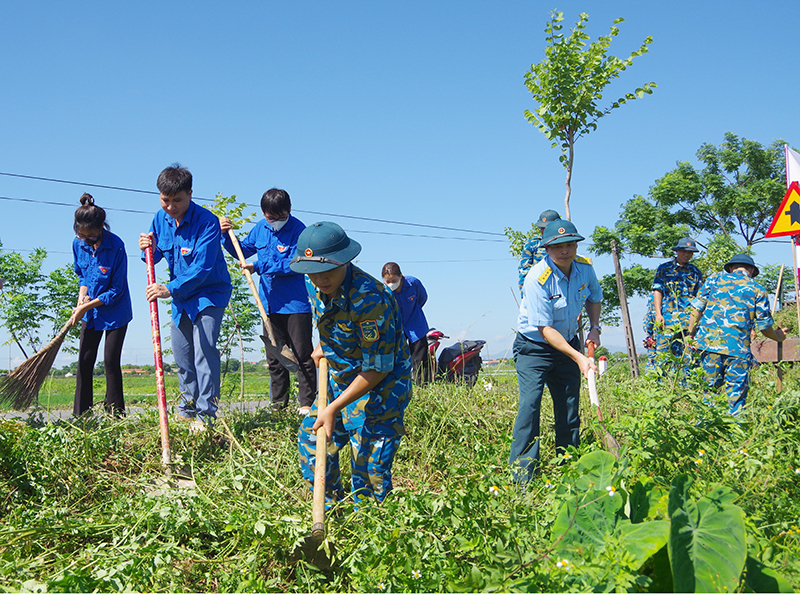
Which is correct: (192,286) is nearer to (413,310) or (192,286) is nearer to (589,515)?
(413,310)

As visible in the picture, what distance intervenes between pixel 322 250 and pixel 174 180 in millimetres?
2135

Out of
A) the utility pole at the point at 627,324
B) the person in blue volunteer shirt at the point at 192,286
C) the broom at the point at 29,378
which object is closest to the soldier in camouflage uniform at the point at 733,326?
the utility pole at the point at 627,324

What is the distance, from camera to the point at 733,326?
16.7 ft

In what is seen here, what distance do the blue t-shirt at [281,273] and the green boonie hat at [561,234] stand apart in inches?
86.1

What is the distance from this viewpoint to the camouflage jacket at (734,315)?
505 centimetres

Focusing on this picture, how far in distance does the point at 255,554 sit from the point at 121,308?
3.26m

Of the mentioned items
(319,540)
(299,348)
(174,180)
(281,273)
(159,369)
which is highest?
(174,180)

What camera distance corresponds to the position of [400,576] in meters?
1.90

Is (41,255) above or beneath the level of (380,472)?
above

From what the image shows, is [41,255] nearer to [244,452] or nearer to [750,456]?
[244,452]

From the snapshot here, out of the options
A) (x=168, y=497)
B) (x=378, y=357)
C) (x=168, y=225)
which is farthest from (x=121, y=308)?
(x=378, y=357)

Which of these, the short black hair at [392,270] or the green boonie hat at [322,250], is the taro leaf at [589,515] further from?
the short black hair at [392,270]

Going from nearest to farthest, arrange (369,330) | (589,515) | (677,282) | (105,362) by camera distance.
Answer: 1. (589,515)
2. (369,330)
3. (105,362)
4. (677,282)

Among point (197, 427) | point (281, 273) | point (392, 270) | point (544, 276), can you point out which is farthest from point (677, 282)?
point (197, 427)
